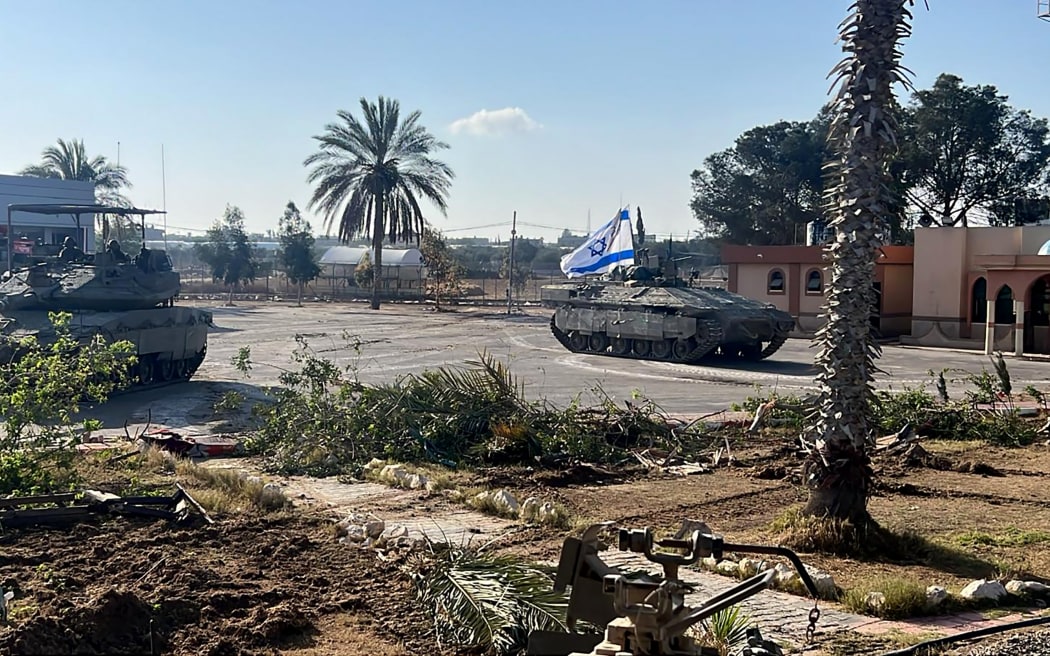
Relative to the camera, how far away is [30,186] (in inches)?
1818

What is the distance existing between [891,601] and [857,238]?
303 centimetres

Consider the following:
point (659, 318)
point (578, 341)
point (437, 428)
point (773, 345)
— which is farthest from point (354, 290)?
point (437, 428)

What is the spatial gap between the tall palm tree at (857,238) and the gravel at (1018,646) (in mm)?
2431

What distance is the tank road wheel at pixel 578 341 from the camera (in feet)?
98.3

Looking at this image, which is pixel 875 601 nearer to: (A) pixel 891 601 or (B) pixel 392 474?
(A) pixel 891 601

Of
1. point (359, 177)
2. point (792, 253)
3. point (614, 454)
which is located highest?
point (359, 177)

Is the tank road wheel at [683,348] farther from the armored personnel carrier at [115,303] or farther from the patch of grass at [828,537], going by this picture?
the patch of grass at [828,537]

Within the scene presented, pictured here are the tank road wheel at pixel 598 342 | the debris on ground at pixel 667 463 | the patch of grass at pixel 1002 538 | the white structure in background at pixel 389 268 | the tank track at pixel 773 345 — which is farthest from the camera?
the white structure in background at pixel 389 268

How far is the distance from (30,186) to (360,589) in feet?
145

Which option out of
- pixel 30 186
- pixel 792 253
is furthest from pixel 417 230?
pixel 792 253

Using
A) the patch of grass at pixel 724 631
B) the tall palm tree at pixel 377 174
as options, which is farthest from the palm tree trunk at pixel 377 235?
the patch of grass at pixel 724 631

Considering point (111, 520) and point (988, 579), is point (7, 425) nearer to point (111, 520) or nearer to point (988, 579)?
point (111, 520)

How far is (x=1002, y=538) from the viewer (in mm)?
8664

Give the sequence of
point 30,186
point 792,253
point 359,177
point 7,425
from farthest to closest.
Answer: point 359,177 < point 30,186 < point 792,253 < point 7,425
